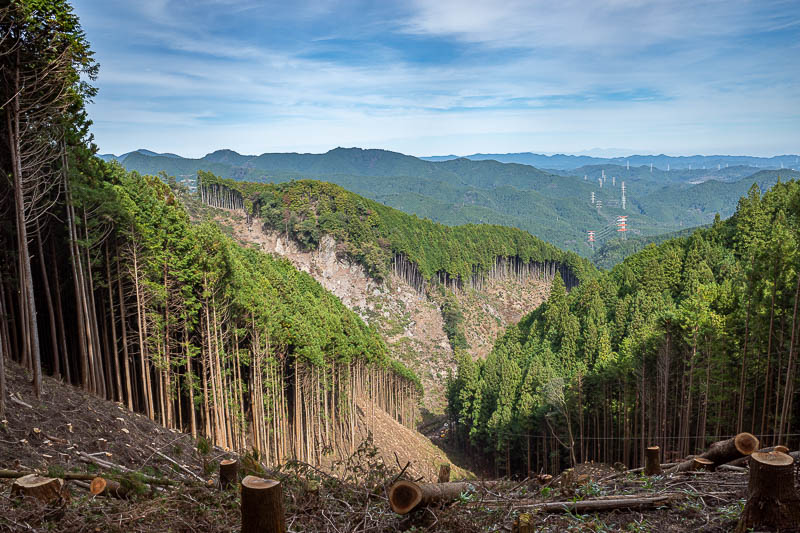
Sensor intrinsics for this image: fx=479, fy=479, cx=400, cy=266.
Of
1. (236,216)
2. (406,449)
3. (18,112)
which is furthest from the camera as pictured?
(236,216)

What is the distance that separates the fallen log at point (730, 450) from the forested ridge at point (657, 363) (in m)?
6.22

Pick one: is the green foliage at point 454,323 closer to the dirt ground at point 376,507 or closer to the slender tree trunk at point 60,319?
the slender tree trunk at point 60,319

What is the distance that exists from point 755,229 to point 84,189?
6733 cm

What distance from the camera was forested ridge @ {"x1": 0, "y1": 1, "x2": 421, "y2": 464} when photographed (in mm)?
11844

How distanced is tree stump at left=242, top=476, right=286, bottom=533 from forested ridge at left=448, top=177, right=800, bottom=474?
11.9 metres

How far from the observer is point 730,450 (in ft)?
21.2

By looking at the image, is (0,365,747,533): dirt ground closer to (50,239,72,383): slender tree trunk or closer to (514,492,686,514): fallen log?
(514,492,686,514): fallen log

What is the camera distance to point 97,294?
19.6 meters

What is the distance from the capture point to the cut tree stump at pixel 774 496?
4.45 meters

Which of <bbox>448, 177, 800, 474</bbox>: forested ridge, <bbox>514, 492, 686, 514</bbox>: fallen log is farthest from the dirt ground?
<bbox>448, 177, 800, 474</bbox>: forested ridge

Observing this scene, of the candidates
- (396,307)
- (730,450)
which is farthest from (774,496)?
(396,307)

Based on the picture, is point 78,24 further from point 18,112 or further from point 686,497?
point 686,497

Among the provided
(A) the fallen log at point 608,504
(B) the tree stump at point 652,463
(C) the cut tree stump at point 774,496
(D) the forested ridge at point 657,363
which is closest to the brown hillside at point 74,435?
(A) the fallen log at point 608,504

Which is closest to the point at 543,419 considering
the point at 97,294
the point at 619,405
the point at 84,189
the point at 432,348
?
the point at 619,405
